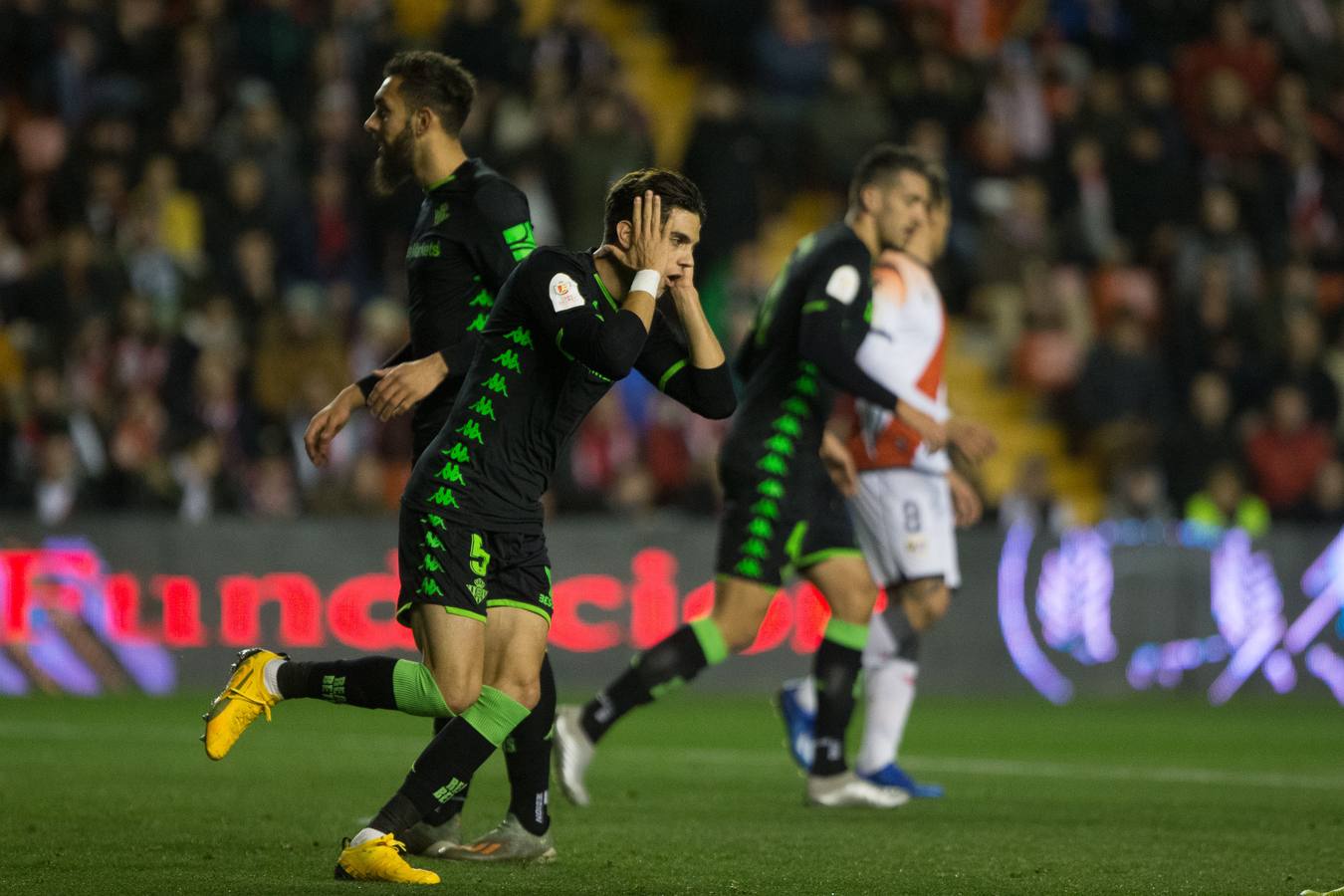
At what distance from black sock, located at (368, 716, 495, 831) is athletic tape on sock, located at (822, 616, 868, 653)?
262cm

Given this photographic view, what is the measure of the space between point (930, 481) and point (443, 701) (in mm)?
3193

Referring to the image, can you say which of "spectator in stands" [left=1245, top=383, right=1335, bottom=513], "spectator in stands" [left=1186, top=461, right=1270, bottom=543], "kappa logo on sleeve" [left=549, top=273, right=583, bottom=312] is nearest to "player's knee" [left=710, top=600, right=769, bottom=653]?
"kappa logo on sleeve" [left=549, top=273, right=583, bottom=312]

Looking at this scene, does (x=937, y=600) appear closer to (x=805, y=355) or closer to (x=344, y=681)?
(x=805, y=355)

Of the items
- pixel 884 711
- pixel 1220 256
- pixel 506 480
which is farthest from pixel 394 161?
pixel 1220 256

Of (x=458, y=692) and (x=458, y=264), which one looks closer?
(x=458, y=692)

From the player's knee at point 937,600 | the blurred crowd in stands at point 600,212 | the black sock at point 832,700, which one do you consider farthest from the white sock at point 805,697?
the blurred crowd in stands at point 600,212

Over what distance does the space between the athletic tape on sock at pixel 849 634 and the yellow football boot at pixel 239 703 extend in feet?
9.17

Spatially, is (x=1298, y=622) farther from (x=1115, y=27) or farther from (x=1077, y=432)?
(x=1115, y=27)

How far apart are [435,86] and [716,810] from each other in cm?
287

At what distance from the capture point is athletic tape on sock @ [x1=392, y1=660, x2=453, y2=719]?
6.22 meters

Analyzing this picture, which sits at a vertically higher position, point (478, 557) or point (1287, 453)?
point (1287, 453)

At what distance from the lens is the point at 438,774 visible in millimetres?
6188

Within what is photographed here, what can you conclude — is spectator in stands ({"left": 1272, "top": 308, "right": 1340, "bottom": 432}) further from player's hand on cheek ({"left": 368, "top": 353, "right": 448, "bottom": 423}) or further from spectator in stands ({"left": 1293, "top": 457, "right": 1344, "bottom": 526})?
player's hand on cheek ({"left": 368, "top": 353, "right": 448, "bottom": 423})

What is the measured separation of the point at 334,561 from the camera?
48.5 ft
